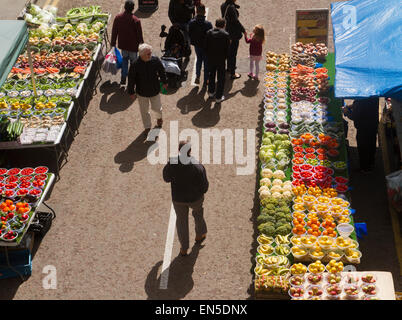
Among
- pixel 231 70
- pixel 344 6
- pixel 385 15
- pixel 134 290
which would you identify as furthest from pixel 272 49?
pixel 134 290

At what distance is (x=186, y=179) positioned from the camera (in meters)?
9.98

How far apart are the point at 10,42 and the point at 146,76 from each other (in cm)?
272

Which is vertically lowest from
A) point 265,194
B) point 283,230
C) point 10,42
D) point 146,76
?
point 283,230

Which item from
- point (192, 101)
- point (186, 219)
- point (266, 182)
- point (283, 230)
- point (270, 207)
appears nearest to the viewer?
point (283, 230)

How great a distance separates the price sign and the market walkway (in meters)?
1.74

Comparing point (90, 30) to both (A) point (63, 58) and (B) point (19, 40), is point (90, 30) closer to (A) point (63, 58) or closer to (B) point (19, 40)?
(A) point (63, 58)

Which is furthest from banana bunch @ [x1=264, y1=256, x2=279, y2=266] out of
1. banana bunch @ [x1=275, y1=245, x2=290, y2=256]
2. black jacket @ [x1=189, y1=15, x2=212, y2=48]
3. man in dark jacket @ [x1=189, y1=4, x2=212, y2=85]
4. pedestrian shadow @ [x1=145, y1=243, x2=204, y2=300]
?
black jacket @ [x1=189, y1=15, x2=212, y2=48]

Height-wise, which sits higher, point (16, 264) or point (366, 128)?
point (366, 128)

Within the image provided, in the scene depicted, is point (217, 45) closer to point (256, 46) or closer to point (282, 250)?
point (256, 46)

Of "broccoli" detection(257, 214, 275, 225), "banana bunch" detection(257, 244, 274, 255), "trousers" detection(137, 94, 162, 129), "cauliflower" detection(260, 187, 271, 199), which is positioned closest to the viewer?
"banana bunch" detection(257, 244, 274, 255)

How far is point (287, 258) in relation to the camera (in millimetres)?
9844

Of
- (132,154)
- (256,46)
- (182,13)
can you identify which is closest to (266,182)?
(132,154)

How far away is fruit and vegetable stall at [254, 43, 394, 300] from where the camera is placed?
9.41 meters

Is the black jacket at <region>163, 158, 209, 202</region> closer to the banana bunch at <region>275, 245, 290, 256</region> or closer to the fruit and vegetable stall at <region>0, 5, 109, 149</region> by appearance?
the banana bunch at <region>275, 245, 290, 256</region>
